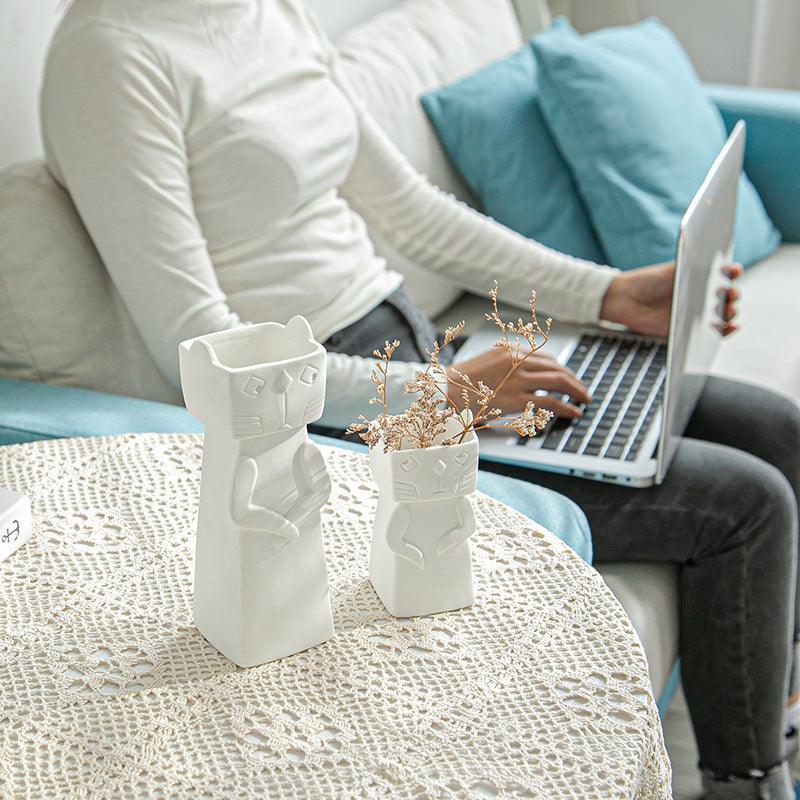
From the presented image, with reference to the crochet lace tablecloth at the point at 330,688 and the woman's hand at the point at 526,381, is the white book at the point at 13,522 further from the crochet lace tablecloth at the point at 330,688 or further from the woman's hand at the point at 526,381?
the woman's hand at the point at 526,381

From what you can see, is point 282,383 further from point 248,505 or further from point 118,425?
point 118,425

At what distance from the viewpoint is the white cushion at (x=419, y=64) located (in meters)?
1.74

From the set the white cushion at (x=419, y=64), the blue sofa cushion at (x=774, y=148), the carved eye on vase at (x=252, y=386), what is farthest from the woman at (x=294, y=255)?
the blue sofa cushion at (x=774, y=148)

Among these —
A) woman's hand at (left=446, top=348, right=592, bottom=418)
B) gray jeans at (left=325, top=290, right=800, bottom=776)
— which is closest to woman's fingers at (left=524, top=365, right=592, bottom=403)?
woman's hand at (left=446, top=348, right=592, bottom=418)

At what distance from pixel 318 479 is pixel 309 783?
0.60ft

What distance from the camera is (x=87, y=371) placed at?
1.22 m

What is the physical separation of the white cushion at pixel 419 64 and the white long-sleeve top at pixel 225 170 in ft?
0.82

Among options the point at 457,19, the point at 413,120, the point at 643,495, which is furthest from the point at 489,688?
the point at 457,19

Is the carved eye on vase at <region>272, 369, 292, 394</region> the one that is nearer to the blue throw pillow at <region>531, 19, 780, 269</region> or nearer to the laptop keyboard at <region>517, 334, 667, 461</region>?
the laptop keyboard at <region>517, 334, 667, 461</region>

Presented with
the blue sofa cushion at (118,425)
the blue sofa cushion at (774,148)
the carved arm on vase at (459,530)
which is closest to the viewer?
the carved arm on vase at (459,530)

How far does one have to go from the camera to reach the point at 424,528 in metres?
0.71

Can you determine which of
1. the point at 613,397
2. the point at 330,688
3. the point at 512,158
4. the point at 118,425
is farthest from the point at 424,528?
the point at 512,158

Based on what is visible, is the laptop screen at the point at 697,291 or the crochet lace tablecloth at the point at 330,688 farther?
the laptop screen at the point at 697,291

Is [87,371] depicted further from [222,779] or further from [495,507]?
[222,779]
